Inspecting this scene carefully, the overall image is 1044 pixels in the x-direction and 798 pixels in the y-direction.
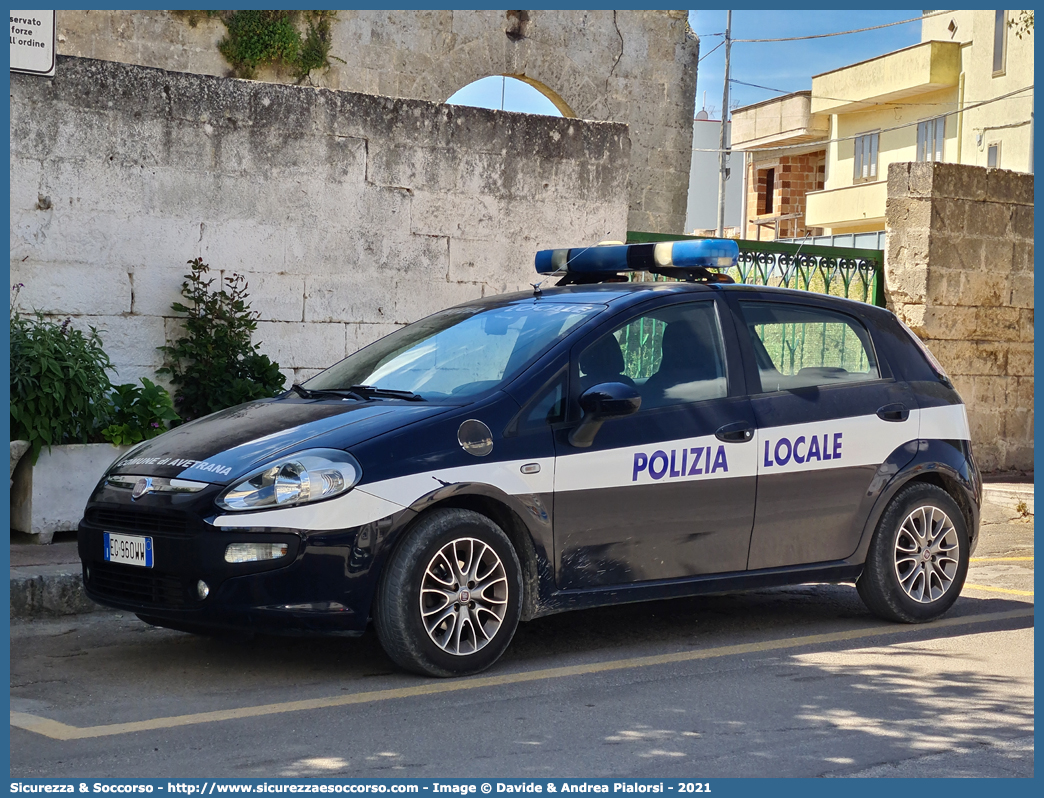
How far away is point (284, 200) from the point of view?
948cm

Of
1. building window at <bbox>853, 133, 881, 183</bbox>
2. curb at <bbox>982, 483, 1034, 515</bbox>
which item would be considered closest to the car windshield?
curb at <bbox>982, 483, 1034, 515</bbox>

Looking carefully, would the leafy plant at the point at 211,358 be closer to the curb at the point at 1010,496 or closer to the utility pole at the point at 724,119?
the curb at the point at 1010,496

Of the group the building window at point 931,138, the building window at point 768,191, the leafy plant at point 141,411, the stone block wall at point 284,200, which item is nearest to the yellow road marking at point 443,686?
the leafy plant at point 141,411

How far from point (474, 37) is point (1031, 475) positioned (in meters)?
8.18

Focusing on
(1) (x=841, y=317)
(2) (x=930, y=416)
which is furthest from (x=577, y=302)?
(2) (x=930, y=416)

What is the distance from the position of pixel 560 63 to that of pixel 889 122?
84.1ft

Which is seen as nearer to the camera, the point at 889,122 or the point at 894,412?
the point at 894,412

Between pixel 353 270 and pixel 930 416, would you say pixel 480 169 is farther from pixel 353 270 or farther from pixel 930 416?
pixel 930 416

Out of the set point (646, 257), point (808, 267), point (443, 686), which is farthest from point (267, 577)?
point (808, 267)

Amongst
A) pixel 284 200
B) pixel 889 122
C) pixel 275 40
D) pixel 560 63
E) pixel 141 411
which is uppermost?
pixel 889 122

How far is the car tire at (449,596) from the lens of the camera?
5309mm

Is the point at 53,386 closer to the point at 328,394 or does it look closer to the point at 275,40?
the point at 328,394

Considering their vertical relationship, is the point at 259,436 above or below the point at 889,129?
below
